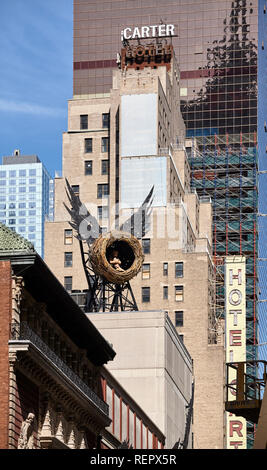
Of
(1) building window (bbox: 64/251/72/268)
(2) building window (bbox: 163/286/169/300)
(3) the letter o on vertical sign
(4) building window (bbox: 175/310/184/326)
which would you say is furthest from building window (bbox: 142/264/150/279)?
(3) the letter o on vertical sign

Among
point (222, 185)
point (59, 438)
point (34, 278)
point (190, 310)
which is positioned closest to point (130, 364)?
A: point (190, 310)

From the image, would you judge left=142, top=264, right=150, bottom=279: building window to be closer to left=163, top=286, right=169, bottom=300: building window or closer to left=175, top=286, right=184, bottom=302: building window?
left=163, top=286, right=169, bottom=300: building window

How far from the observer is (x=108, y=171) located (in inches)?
6334

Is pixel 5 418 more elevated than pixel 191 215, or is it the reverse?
pixel 191 215

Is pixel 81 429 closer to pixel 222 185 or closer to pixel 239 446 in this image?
pixel 239 446

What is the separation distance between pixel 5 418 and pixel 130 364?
58658mm

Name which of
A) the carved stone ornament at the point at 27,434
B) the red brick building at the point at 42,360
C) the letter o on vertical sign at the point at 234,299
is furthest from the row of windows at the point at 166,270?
the carved stone ornament at the point at 27,434

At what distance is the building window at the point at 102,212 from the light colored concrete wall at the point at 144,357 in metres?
43.9

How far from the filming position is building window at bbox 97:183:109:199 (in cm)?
15925

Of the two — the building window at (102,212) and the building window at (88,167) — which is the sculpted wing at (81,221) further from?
the building window at (88,167)

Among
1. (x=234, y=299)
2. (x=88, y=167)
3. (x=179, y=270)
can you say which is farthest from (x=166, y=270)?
(x=88, y=167)

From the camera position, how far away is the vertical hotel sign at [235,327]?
149250mm

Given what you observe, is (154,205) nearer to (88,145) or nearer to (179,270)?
(179,270)

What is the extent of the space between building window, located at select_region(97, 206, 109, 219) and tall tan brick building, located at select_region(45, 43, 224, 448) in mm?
178
